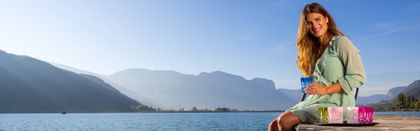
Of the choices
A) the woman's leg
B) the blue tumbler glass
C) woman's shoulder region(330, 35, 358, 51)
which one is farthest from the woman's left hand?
woman's shoulder region(330, 35, 358, 51)

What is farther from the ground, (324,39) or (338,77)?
(324,39)

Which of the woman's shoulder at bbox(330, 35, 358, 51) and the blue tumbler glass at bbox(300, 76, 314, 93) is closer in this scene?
the woman's shoulder at bbox(330, 35, 358, 51)

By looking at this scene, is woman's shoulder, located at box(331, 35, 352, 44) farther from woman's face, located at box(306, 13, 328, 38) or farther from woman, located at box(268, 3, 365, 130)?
woman's face, located at box(306, 13, 328, 38)

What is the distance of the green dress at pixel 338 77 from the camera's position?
199 inches

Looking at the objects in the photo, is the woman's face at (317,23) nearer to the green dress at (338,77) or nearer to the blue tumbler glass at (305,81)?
the green dress at (338,77)

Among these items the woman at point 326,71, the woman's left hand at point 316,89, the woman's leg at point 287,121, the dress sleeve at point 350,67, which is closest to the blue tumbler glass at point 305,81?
the woman at point 326,71

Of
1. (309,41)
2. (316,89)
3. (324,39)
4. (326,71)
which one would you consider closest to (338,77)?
(326,71)

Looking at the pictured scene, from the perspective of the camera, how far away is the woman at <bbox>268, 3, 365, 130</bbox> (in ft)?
16.5

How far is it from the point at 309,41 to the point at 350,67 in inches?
29.3

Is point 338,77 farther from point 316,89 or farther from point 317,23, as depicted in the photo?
point 317,23

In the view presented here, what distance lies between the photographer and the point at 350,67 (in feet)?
16.7

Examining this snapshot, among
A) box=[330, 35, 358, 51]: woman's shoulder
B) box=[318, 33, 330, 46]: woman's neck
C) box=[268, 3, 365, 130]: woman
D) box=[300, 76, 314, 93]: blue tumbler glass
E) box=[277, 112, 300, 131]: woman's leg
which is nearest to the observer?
box=[277, 112, 300, 131]: woman's leg

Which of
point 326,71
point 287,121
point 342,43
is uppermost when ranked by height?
point 342,43

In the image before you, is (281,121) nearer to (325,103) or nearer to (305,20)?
(325,103)
